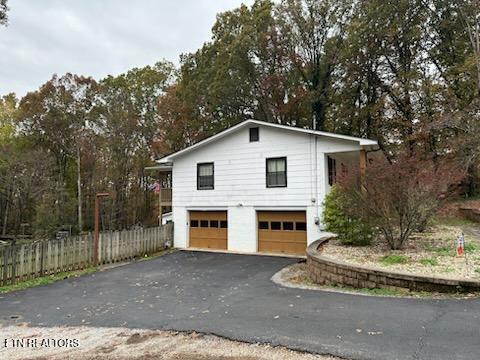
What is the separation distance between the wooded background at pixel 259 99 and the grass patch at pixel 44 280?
1577 cm

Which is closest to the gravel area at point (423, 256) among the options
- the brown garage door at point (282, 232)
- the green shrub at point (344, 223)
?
the green shrub at point (344, 223)

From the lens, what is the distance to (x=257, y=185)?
15.5 meters

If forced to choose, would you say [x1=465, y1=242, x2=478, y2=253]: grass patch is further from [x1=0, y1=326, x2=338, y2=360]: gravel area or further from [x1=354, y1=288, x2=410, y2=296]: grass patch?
[x1=0, y1=326, x2=338, y2=360]: gravel area

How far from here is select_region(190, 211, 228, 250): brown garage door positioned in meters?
16.4

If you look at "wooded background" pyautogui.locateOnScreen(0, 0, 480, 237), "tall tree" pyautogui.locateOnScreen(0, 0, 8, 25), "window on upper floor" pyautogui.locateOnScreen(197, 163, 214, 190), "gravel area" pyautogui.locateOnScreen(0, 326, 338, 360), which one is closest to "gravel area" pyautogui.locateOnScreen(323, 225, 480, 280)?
"gravel area" pyautogui.locateOnScreen(0, 326, 338, 360)

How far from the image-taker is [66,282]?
1002 centimetres

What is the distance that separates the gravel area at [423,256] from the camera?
7457 millimetres

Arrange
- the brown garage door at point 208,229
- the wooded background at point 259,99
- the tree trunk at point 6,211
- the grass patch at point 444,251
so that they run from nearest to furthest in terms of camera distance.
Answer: the grass patch at point 444,251, the brown garage door at point 208,229, the wooded background at point 259,99, the tree trunk at point 6,211

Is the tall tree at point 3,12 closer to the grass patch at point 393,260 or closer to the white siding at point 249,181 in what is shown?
the white siding at point 249,181

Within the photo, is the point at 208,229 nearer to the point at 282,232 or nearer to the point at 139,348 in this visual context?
the point at 282,232

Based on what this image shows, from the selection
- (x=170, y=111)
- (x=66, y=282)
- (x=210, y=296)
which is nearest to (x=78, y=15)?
(x=66, y=282)

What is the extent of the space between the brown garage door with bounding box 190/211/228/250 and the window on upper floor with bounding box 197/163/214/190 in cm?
129

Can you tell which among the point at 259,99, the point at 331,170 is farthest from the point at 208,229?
the point at 259,99

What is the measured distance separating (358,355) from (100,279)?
27.7 feet
